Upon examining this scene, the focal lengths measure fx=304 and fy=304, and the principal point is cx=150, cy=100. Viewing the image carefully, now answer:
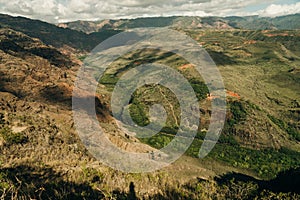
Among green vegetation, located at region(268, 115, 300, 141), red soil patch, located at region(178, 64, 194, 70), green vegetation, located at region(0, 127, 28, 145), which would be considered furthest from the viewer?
red soil patch, located at region(178, 64, 194, 70)

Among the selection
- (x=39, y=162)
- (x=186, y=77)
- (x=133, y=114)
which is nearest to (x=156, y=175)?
(x=39, y=162)

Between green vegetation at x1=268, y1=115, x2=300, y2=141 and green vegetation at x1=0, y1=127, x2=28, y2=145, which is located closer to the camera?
green vegetation at x1=0, y1=127, x2=28, y2=145

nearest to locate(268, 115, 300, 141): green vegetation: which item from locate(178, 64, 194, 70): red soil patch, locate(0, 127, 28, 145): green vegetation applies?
locate(178, 64, 194, 70): red soil patch

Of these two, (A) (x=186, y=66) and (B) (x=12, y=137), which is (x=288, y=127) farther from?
(B) (x=12, y=137)

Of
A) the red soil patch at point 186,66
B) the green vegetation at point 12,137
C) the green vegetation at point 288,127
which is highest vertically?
the green vegetation at point 12,137

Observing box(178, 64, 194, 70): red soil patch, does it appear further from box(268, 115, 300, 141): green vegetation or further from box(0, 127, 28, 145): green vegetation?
box(0, 127, 28, 145): green vegetation

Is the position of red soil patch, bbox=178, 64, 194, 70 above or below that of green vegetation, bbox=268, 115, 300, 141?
above

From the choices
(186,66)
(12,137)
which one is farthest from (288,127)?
(12,137)

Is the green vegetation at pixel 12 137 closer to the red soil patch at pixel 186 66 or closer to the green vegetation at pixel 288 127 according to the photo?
the green vegetation at pixel 288 127

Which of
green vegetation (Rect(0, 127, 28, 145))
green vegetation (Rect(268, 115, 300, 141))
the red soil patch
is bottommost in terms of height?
green vegetation (Rect(268, 115, 300, 141))

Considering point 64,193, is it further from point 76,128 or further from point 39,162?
point 76,128

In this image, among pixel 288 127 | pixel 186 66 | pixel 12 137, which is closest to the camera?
pixel 12 137

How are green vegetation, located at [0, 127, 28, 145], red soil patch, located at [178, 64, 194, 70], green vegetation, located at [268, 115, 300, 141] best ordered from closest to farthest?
green vegetation, located at [0, 127, 28, 145]
green vegetation, located at [268, 115, 300, 141]
red soil patch, located at [178, 64, 194, 70]

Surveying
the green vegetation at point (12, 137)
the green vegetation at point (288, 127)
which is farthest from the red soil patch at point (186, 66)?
the green vegetation at point (12, 137)
